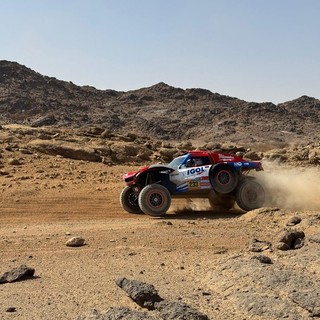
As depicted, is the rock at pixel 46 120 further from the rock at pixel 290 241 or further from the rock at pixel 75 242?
the rock at pixel 290 241

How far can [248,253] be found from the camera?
7.81 metres

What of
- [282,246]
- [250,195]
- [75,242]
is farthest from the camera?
[250,195]

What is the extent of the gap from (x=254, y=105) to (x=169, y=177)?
58.9 m

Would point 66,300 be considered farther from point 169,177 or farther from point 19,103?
point 19,103

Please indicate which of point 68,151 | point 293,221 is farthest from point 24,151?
point 293,221

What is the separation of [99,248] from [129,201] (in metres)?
4.60

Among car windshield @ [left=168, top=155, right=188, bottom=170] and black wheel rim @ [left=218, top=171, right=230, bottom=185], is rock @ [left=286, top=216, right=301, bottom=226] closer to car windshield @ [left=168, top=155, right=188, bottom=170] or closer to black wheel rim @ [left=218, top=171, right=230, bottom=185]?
black wheel rim @ [left=218, top=171, right=230, bottom=185]

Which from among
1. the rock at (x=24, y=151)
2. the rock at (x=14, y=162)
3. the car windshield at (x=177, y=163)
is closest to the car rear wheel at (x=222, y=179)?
the car windshield at (x=177, y=163)

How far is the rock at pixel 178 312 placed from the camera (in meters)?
4.98

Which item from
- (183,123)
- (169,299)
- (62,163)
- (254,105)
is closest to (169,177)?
(169,299)

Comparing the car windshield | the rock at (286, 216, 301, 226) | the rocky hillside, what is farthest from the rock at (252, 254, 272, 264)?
the rocky hillside

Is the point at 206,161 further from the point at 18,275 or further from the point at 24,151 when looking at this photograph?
the point at 24,151

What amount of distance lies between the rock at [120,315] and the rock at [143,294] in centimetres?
34

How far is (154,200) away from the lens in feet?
40.4
